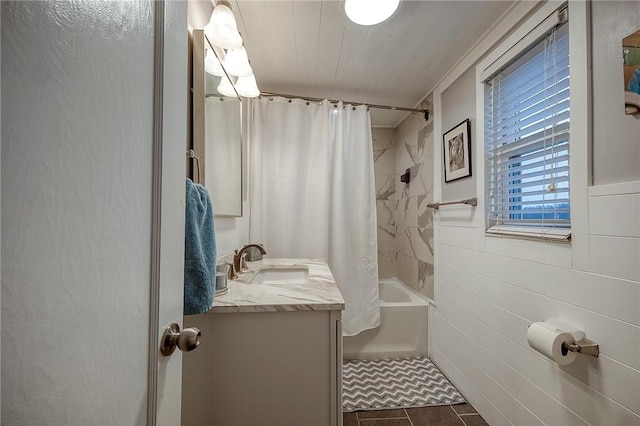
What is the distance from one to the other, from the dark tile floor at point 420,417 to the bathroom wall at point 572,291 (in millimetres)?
86

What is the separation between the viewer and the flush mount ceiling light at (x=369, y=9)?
48.7 inches

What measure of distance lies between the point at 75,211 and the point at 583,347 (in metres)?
1.49

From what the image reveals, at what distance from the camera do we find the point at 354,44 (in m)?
1.66

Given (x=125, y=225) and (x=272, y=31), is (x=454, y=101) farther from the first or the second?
(x=125, y=225)

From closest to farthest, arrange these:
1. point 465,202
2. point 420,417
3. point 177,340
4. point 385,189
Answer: point 177,340 < point 420,417 < point 465,202 < point 385,189

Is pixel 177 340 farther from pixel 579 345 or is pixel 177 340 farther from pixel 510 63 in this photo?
pixel 510 63

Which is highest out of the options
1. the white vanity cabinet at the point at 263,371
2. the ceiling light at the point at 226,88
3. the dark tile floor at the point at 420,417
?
the ceiling light at the point at 226,88

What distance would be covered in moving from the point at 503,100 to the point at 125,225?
6.05 ft

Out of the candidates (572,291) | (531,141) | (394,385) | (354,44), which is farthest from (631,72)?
(394,385)

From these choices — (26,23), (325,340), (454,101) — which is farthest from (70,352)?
(454,101)

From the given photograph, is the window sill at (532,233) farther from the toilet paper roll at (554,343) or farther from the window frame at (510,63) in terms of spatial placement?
the toilet paper roll at (554,343)

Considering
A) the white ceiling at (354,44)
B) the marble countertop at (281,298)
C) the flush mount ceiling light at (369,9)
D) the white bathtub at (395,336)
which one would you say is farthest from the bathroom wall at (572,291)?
the marble countertop at (281,298)

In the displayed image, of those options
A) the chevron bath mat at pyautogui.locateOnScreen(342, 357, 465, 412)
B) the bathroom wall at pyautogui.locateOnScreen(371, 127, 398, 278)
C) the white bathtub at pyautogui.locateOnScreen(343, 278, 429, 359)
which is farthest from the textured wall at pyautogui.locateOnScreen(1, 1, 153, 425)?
the bathroom wall at pyautogui.locateOnScreen(371, 127, 398, 278)

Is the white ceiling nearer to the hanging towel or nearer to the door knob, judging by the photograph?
the hanging towel
